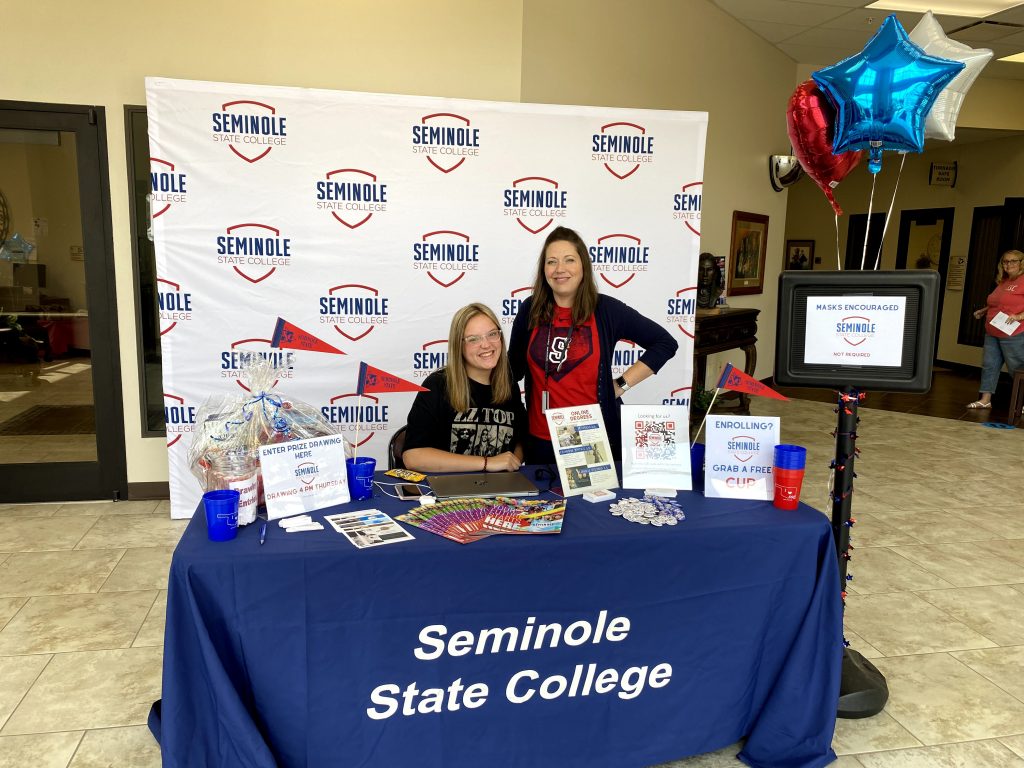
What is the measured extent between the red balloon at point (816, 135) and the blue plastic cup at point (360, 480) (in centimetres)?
162

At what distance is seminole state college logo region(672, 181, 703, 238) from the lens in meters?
4.14

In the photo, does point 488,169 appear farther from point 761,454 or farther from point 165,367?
point 761,454

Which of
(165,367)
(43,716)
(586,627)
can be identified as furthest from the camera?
(165,367)

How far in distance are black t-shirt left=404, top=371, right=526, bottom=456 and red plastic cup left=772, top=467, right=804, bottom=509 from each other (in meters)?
0.93

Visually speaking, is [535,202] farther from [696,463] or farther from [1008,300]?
[1008,300]

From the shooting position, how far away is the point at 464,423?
98.1 inches

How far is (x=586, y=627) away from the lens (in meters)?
1.81

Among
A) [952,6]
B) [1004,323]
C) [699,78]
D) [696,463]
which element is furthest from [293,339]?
[1004,323]

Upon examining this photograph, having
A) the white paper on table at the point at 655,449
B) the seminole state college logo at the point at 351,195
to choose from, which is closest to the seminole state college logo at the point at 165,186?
the seminole state college logo at the point at 351,195

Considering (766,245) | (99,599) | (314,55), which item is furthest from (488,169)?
(766,245)

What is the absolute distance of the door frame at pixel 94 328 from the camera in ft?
12.5

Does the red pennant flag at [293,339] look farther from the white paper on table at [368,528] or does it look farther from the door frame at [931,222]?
the door frame at [931,222]

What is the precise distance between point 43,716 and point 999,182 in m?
10.5

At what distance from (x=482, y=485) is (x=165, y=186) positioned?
2.57 meters
